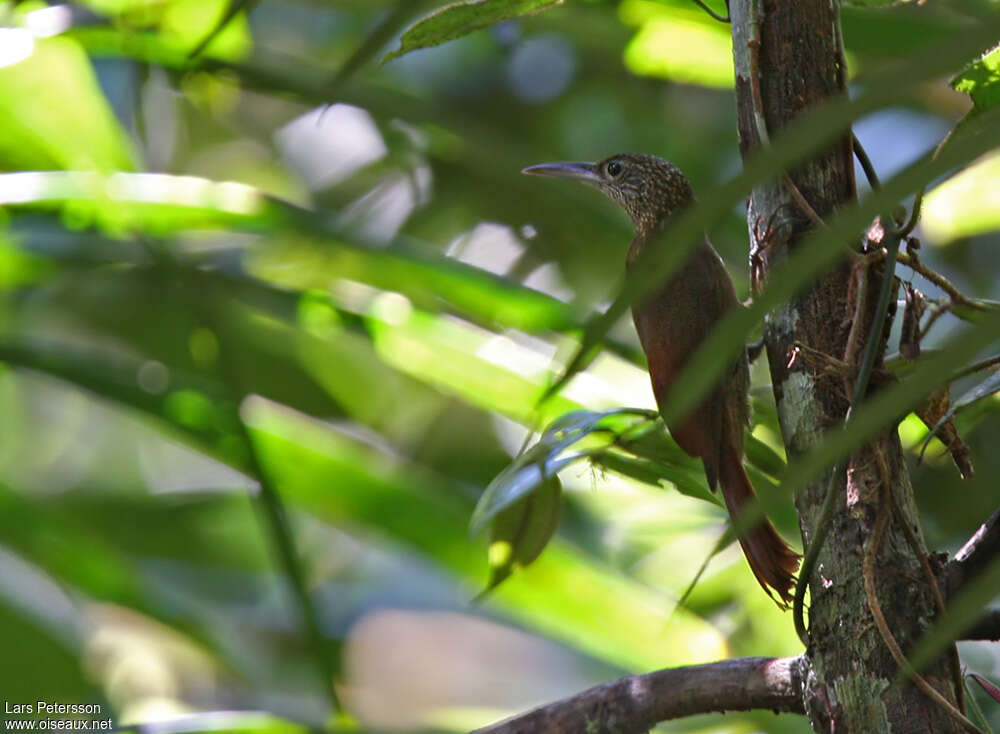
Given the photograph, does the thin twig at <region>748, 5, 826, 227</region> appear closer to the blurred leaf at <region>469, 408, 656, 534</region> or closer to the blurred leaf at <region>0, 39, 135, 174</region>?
the blurred leaf at <region>469, 408, 656, 534</region>

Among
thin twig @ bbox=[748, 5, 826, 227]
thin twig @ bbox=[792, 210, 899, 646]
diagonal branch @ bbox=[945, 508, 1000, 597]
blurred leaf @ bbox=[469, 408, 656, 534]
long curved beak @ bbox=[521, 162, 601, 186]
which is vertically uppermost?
long curved beak @ bbox=[521, 162, 601, 186]

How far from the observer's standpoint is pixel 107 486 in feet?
8.88

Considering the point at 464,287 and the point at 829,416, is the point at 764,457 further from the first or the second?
the point at 464,287

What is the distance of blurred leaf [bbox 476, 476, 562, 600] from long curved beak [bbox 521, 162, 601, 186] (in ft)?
2.30

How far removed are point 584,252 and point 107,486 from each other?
1.44 metres

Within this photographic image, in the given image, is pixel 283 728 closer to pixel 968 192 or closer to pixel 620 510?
pixel 620 510

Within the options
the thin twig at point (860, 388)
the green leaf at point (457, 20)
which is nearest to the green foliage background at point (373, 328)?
the green leaf at point (457, 20)

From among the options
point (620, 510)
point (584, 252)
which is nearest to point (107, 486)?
point (584, 252)

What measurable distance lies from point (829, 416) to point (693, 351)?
0.34 m

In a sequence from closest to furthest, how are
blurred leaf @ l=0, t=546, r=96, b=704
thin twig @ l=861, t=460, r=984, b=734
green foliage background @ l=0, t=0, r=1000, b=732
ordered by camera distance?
thin twig @ l=861, t=460, r=984, b=734 → green foliage background @ l=0, t=0, r=1000, b=732 → blurred leaf @ l=0, t=546, r=96, b=704

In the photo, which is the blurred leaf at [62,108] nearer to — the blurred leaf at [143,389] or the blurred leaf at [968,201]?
the blurred leaf at [143,389]

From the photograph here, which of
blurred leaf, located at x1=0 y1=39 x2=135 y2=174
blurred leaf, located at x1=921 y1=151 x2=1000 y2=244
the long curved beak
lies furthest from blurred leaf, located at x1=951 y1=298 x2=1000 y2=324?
blurred leaf, located at x1=0 y1=39 x2=135 y2=174

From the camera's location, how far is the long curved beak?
4.58 feet

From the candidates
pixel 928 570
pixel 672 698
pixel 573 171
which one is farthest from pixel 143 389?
pixel 928 570
